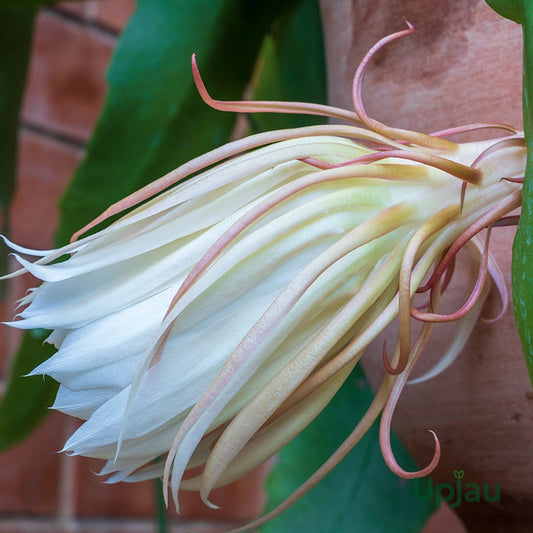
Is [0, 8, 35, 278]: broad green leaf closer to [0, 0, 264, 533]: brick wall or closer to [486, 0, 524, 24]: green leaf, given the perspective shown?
[0, 0, 264, 533]: brick wall

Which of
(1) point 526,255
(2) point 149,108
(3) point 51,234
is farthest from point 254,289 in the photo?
(3) point 51,234

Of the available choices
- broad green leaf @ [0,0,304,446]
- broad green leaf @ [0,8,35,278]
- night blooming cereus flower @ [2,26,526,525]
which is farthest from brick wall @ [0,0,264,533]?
night blooming cereus flower @ [2,26,526,525]

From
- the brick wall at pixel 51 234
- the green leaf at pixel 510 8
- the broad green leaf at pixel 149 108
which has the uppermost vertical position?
the green leaf at pixel 510 8

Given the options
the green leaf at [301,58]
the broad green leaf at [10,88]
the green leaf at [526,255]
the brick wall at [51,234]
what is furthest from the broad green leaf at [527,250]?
the brick wall at [51,234]

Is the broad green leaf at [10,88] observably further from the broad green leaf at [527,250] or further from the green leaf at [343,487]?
→ the broad green leaf at [527,250]

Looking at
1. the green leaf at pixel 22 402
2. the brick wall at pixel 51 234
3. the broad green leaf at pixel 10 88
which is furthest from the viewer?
the brick wall at pixel 51 234

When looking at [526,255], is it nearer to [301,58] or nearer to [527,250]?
[527,250]

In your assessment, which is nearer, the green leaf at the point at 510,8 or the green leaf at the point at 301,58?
the green leaf at the point at 510,8
